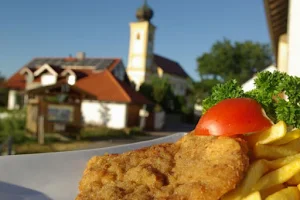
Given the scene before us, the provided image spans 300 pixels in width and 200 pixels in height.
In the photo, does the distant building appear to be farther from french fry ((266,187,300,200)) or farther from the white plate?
french fry ((266,187,300,200))

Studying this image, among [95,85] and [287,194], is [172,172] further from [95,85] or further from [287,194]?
[95,85]

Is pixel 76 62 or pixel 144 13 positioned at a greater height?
pixel 144 13

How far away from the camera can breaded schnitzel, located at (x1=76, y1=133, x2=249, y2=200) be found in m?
2.02

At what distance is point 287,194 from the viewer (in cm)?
217

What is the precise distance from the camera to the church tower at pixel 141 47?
67.8 metres

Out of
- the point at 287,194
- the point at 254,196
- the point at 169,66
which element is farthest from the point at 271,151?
the point at 169,66

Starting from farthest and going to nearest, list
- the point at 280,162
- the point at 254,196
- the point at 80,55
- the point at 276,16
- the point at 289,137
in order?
the point at 80,55, the point at 276,16, the point at 289,137, the point at 280,162, the point at 254,196

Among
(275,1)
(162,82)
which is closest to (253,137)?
(275,1)

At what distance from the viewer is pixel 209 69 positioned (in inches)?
2470

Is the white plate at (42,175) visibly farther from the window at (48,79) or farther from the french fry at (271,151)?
the window at (48,79)

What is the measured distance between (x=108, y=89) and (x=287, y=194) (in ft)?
118

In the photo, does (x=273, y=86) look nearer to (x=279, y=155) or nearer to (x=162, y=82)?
(x=279, y=155)

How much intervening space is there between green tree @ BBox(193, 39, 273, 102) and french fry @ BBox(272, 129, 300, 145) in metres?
57.8

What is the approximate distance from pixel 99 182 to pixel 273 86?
4.89 ft
